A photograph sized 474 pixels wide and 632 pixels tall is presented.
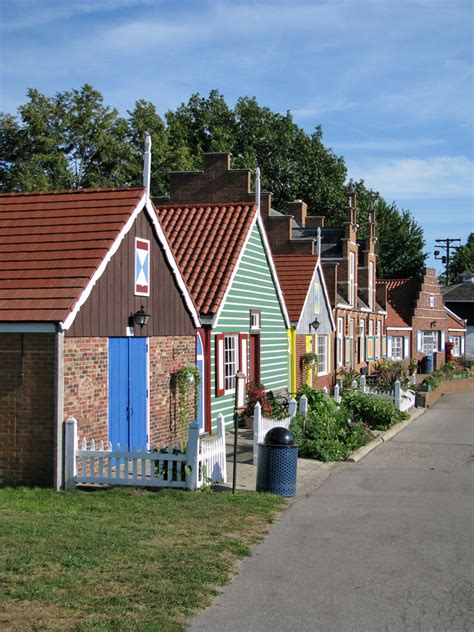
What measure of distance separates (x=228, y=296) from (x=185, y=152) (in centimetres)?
2600

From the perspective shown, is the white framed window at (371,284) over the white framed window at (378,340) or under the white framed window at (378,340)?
over

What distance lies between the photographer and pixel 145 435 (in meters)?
14.4

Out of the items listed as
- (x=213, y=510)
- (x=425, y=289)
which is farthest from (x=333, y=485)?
(x=425, y=289)

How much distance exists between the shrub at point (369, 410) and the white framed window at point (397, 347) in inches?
1089

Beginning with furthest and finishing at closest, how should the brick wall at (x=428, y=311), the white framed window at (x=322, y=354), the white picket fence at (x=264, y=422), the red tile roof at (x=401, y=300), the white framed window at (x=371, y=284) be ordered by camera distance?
the brick wall at (x=428, y=311), the red tile roof at (x=401, y=300), the white framed window at (x=371, y=284), the white framed window at (x=322, y=354), the white picket fence at (x=264, y=422)

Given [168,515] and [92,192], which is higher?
[92,192]

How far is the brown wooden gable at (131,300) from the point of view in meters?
12.7

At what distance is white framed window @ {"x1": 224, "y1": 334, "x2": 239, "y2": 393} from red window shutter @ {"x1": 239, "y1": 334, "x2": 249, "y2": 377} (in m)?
0.26

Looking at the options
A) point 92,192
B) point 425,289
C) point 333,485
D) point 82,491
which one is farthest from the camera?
point 425,289

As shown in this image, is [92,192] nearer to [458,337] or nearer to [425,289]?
[425,289]

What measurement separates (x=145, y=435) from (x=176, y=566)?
21.8 feet

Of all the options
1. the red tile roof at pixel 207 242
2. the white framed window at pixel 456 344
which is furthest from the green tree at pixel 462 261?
the red tile roof at pixel 207 242

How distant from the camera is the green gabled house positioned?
60.8 ft

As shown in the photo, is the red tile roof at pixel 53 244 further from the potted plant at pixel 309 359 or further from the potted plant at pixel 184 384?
the potted plant at pixel 309 359
